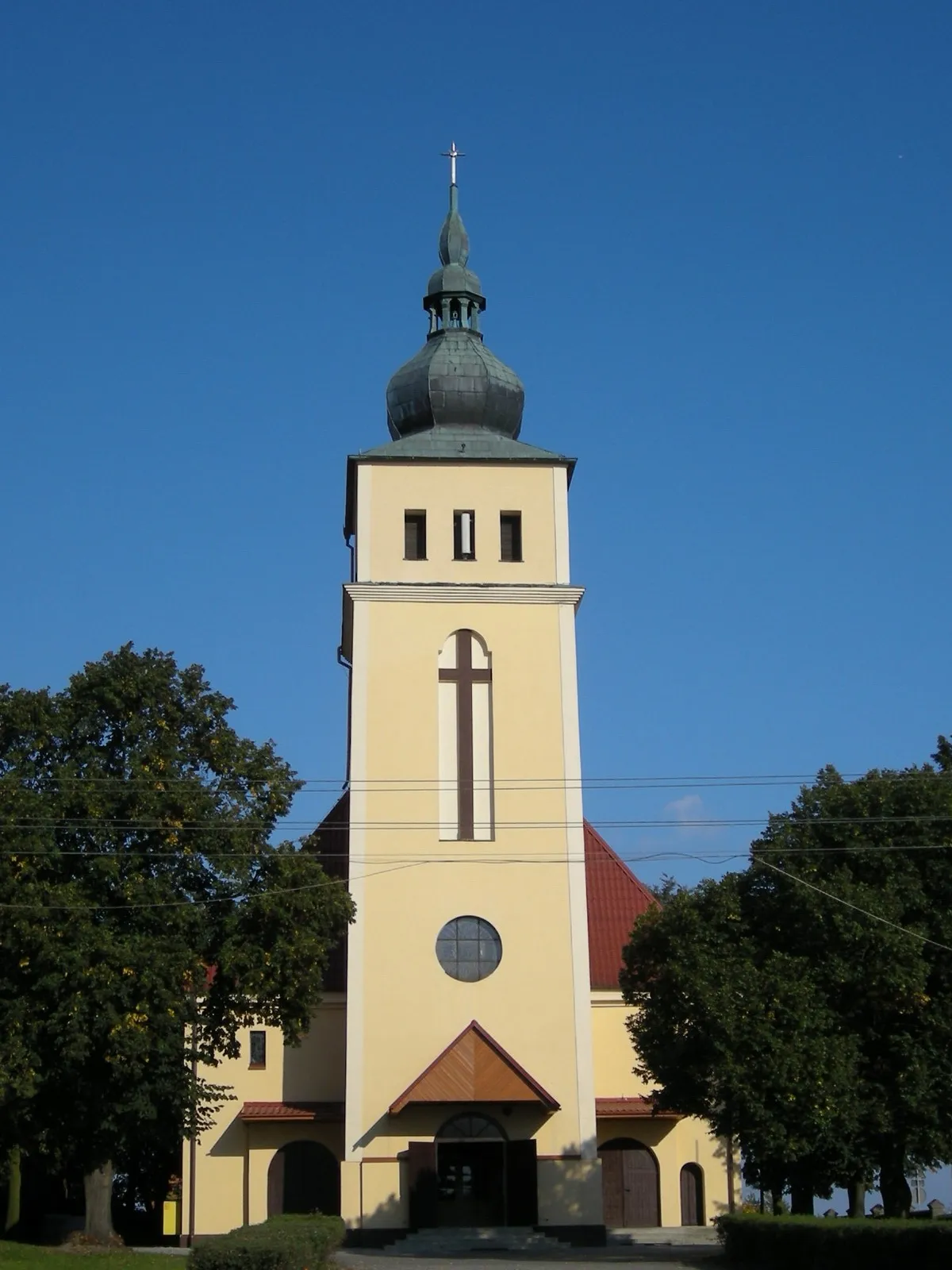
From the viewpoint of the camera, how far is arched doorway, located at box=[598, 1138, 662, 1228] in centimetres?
3978

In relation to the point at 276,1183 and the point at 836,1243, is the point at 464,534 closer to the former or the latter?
the point at 276,1183

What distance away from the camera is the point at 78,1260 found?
27.6 m

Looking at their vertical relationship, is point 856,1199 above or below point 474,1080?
below

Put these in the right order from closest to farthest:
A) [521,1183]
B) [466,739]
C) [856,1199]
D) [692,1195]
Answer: [856,1199] → [521,1183] → [466,739] → [692,1195]

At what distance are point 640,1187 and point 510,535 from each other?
53.9 feet

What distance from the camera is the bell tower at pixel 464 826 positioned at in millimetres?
35812

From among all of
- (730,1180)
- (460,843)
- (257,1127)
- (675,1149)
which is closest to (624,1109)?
(675,1149)

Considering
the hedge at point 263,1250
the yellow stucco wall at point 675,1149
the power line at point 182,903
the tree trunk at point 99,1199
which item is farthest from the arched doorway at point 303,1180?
the hedge at point 263,1250

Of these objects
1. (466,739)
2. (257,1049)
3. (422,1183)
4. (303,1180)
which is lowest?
(303,1180)

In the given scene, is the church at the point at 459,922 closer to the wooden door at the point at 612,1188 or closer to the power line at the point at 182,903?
the wooden door at the point at 612,1188

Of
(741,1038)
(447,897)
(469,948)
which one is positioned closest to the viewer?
(741,1038)

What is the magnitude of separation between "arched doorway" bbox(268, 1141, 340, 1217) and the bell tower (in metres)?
3.93

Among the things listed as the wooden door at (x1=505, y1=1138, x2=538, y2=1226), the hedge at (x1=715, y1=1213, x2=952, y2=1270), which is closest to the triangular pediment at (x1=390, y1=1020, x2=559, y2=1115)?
the wooden door at (x1=505, y1=1138, x2=538, y2=1226)

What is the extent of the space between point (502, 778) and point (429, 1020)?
583cm
